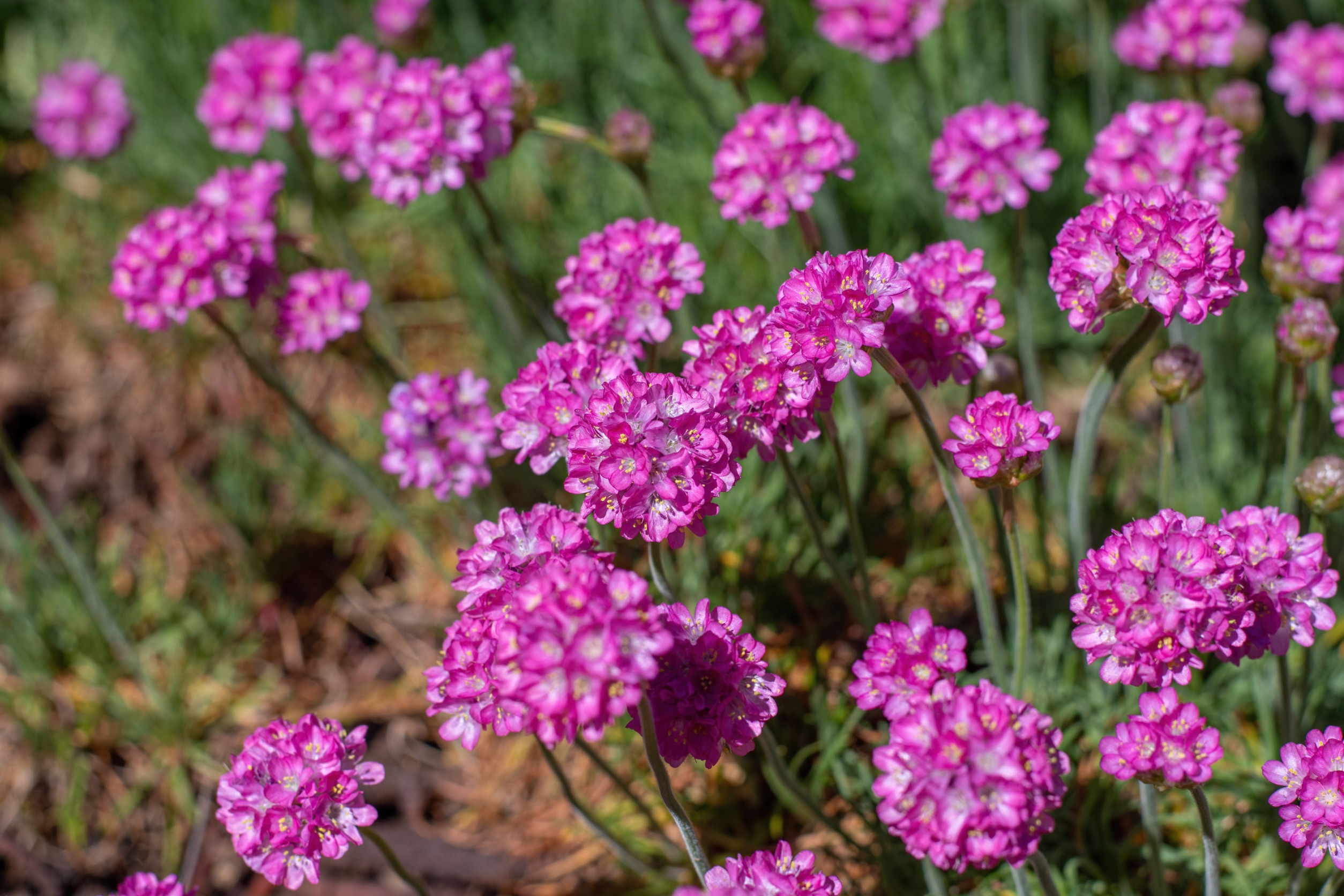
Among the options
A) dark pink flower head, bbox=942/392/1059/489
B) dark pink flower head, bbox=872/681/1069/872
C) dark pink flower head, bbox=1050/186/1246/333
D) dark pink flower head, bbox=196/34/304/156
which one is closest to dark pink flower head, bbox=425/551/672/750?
dark pink flower head, bbox=872/681/1069/872

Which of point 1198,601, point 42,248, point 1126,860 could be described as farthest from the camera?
point 42,248

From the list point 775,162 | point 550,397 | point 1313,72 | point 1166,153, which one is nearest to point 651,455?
point 550,397

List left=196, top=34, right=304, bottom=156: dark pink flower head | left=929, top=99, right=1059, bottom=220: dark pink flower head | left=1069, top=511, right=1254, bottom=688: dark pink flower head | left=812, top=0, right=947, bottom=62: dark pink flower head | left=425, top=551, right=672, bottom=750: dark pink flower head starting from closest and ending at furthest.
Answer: left=425, top=551, right=672, bottom=750: dark pink flower head
left=1069, top=511, right=1254, bottom=688: dark pink flower head
left=929, top=99, right=1059, bottom=220: dark pink flower head
left=812, top=0, right=947, bottom=62: dark pink flower head
left=196, top=34, right=304, bottom=156: dark pink flower head

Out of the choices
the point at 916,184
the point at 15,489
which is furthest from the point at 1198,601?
the point at 15,489

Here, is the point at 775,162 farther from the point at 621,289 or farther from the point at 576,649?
the point at 576,649

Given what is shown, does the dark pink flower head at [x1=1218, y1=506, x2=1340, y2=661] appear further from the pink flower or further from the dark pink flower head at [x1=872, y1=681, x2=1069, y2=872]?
the pink flower

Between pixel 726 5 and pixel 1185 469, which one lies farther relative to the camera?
pixel 1185 469

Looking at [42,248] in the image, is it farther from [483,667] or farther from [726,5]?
[483,667]
